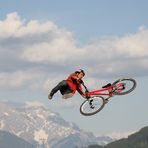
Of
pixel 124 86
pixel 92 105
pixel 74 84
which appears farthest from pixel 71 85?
pixel 124 86

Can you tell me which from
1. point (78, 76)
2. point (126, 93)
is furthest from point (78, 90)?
point (126, 93)

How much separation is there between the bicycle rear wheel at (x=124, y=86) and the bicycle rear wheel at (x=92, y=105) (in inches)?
52.1

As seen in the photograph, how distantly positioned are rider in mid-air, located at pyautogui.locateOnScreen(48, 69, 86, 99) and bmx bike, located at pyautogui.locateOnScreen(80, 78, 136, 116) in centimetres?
98

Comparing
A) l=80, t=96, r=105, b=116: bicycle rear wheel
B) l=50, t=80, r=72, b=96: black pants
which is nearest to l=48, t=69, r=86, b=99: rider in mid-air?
l=50, t=80, r=72, b=96: black pants

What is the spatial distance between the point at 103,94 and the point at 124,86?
2244 mm

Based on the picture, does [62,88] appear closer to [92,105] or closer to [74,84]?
[74,84]

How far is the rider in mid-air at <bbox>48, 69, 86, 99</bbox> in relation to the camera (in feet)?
116

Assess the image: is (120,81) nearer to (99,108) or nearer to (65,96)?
(99,108)

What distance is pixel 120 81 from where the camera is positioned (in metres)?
38.7

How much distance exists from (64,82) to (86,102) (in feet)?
10.0

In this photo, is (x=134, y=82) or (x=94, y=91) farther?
(x=134, y=82)

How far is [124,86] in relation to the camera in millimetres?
38312

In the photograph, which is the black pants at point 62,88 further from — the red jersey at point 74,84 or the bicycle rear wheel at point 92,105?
the bicycle rear wheel at point 92,105

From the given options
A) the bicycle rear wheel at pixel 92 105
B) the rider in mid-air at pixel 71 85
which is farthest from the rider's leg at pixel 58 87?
the bicycle rear wheel at pixel 92 105
